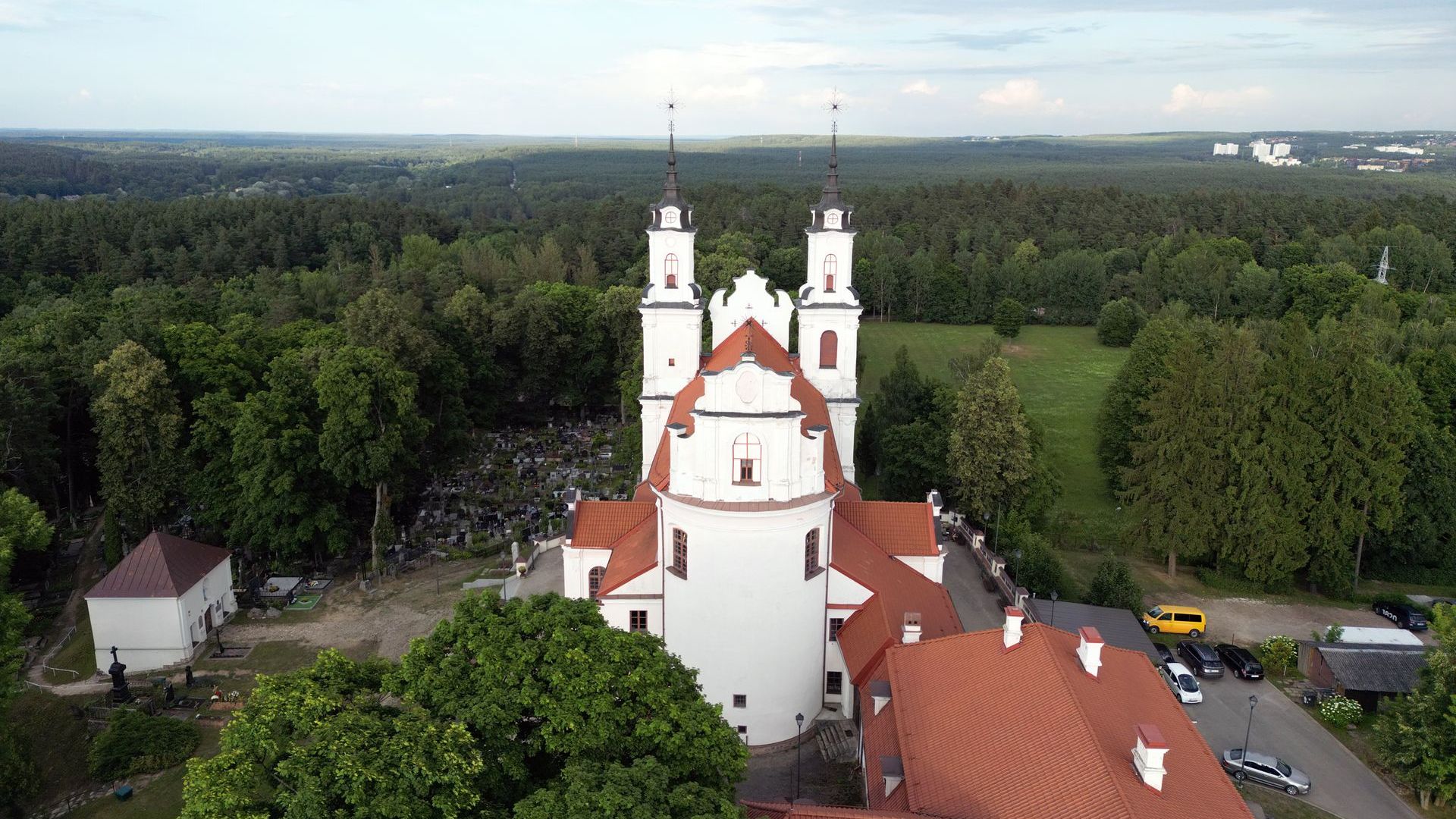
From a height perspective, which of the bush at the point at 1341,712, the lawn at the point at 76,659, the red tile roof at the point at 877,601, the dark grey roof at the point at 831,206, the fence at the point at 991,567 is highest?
the dark grey roof at the point at 831,206

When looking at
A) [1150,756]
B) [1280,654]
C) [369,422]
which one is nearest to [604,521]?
[369,422]

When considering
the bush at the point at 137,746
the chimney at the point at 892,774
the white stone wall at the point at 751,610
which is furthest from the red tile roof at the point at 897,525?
the bush at the point at 137,746

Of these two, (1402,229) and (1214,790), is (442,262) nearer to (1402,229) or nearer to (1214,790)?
(1214,790)

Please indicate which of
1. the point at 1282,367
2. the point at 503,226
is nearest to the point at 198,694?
the point at 1282,367

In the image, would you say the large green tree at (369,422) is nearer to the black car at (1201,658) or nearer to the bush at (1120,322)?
the black car at (1201,658)

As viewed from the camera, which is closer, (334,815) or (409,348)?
(334,815)

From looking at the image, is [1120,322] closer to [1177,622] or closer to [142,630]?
[1177,622]

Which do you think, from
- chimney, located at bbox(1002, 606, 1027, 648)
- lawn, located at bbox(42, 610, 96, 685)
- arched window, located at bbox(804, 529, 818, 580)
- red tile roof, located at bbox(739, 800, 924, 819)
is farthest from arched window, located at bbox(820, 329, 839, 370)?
lawn, located at bbox(42, 610, 96, 685)
